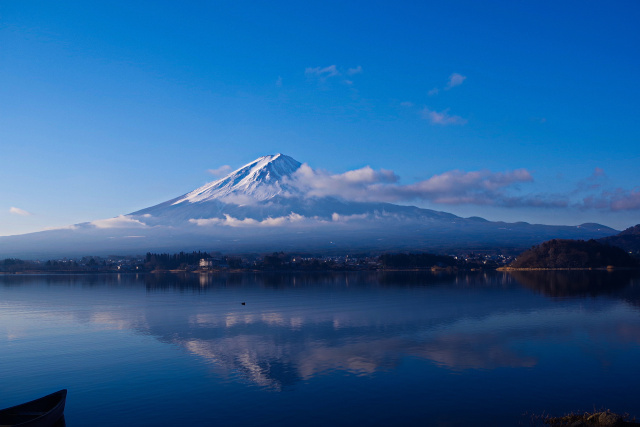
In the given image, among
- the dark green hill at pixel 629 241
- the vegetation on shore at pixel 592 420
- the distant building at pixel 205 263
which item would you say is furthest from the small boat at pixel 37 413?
the dark green hill at pixel 629 241

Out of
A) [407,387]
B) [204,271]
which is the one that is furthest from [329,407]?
[204,271]

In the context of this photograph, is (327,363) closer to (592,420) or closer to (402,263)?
(592,420)

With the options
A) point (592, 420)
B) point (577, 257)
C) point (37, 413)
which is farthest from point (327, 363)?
point (577, 257)

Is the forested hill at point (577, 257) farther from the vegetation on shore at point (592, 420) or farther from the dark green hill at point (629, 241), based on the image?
the vegetation on shore at point (592, 420)

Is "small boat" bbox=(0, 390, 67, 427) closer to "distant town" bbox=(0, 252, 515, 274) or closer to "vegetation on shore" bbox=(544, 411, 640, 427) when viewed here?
"vegetation on shore" bbox=(544, 411, 640, 427)

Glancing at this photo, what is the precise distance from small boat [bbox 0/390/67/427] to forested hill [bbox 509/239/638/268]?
82.7 m

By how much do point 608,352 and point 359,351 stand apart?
29.6ft

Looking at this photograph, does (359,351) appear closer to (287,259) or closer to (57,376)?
(57,376)

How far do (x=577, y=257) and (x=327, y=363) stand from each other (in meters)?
76.3

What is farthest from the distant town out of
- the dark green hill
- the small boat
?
the small boat

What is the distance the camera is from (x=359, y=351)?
1911 cm

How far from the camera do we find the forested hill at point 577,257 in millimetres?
80250

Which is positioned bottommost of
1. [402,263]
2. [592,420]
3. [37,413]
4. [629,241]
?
[592,420]

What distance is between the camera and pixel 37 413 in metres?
11.5
